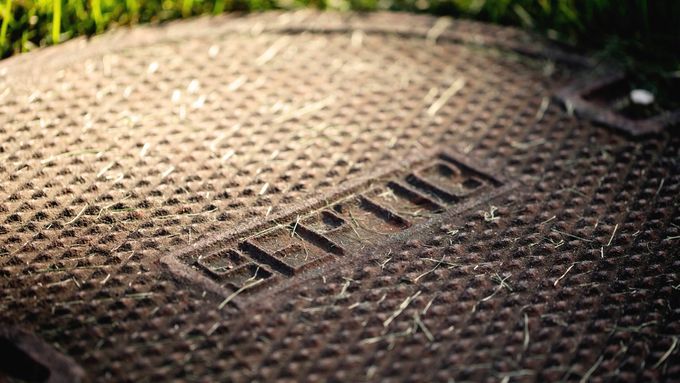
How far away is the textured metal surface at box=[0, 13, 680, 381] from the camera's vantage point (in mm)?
1983

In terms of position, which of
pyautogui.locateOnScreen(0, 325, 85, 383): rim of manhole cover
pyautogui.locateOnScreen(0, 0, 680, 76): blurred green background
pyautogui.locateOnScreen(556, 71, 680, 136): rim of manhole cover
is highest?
pyautogui.locateOnScreen(0, 0, 680, 76): blurred green background

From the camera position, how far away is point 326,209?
2434 mm

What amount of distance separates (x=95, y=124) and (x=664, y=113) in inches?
74.4

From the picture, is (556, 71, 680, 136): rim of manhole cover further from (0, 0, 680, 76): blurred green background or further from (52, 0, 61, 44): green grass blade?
(52, 0, 61, 44): green grass blade

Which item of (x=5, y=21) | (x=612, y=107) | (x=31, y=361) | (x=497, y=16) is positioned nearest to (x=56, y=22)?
(x=5, y=21)

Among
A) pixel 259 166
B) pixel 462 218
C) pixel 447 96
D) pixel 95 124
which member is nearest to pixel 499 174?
pixel 462 218

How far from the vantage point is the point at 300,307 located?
208 cm

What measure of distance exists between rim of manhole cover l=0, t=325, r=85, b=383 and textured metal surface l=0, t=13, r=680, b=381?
0.12 ft

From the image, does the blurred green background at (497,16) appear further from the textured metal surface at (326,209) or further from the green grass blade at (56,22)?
the textured metal surface at (326,209)

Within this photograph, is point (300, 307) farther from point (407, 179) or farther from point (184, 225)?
point (407, 179)

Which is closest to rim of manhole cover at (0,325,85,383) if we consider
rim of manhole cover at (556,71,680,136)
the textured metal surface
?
the textured metal surface

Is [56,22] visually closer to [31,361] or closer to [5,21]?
[5,21]

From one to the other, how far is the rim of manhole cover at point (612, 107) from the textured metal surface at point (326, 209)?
57 millimetres

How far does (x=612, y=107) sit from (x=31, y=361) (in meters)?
2.07
